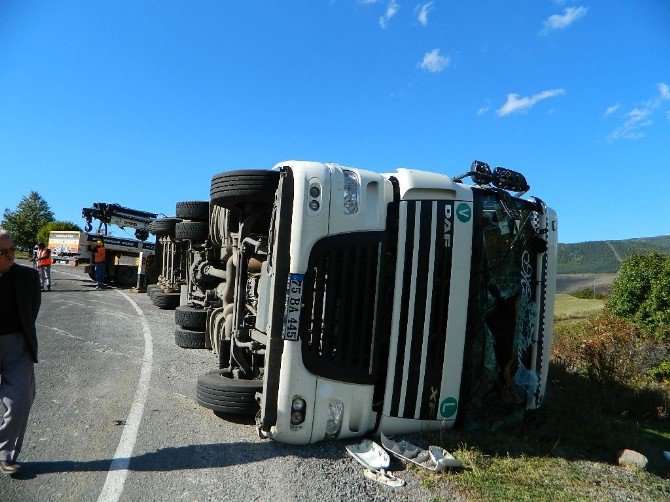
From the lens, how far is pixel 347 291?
3.44 meters

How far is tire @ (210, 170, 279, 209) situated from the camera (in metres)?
4.11

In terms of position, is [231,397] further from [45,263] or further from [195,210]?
[45,263]

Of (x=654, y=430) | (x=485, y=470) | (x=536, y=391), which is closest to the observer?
(x=485, y=470)

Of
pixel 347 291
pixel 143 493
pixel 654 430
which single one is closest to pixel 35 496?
pixel 143 493

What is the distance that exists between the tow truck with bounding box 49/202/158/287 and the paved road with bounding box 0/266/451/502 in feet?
44.3

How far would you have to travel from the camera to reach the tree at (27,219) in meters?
51.0

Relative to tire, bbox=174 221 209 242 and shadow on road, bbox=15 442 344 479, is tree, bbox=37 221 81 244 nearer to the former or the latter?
tire, bbox=174 221 209 242

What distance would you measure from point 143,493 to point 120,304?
33.6 ft

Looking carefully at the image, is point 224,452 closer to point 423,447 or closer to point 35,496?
point 35,496

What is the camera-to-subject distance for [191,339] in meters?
6.32

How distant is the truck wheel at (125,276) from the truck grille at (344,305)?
56.7 feet

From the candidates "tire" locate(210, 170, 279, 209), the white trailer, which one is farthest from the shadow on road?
the white trailer

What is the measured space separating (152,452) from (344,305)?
5.67 ft

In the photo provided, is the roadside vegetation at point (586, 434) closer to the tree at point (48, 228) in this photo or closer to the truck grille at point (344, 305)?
the truck grille at point (344, 305)
